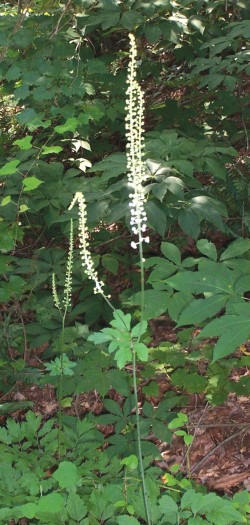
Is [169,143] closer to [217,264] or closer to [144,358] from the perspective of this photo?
[217,264]

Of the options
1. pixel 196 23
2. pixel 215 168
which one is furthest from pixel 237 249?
pixel 196 23

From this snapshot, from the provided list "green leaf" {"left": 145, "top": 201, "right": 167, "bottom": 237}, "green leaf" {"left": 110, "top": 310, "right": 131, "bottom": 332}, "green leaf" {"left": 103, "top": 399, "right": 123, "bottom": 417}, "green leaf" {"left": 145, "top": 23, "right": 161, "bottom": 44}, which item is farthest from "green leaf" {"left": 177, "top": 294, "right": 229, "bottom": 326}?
"green leaf" {"left": 145, "top": 23, "right": 161, "bottom": 44}

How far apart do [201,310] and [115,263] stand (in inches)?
61.5

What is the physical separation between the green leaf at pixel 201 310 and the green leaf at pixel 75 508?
2.23ft

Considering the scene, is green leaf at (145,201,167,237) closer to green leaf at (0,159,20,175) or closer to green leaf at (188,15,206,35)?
green leaf at (0,159,20,175)

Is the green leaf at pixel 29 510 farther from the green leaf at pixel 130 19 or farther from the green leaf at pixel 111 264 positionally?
the green leaf at pixel 130 19

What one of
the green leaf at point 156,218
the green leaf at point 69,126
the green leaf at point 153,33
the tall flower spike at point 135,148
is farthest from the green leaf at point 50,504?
the green leaf at point 153,33

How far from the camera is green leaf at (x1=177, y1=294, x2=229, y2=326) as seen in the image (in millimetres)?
1791

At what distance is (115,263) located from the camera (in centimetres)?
334

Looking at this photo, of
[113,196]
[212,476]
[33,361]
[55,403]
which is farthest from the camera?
[33,361]

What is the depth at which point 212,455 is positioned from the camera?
3141 millimetres

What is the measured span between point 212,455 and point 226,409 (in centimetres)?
30

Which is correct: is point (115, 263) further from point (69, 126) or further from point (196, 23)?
point (196, 23)

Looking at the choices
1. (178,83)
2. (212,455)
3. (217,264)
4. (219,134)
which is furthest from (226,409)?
(178,83)
